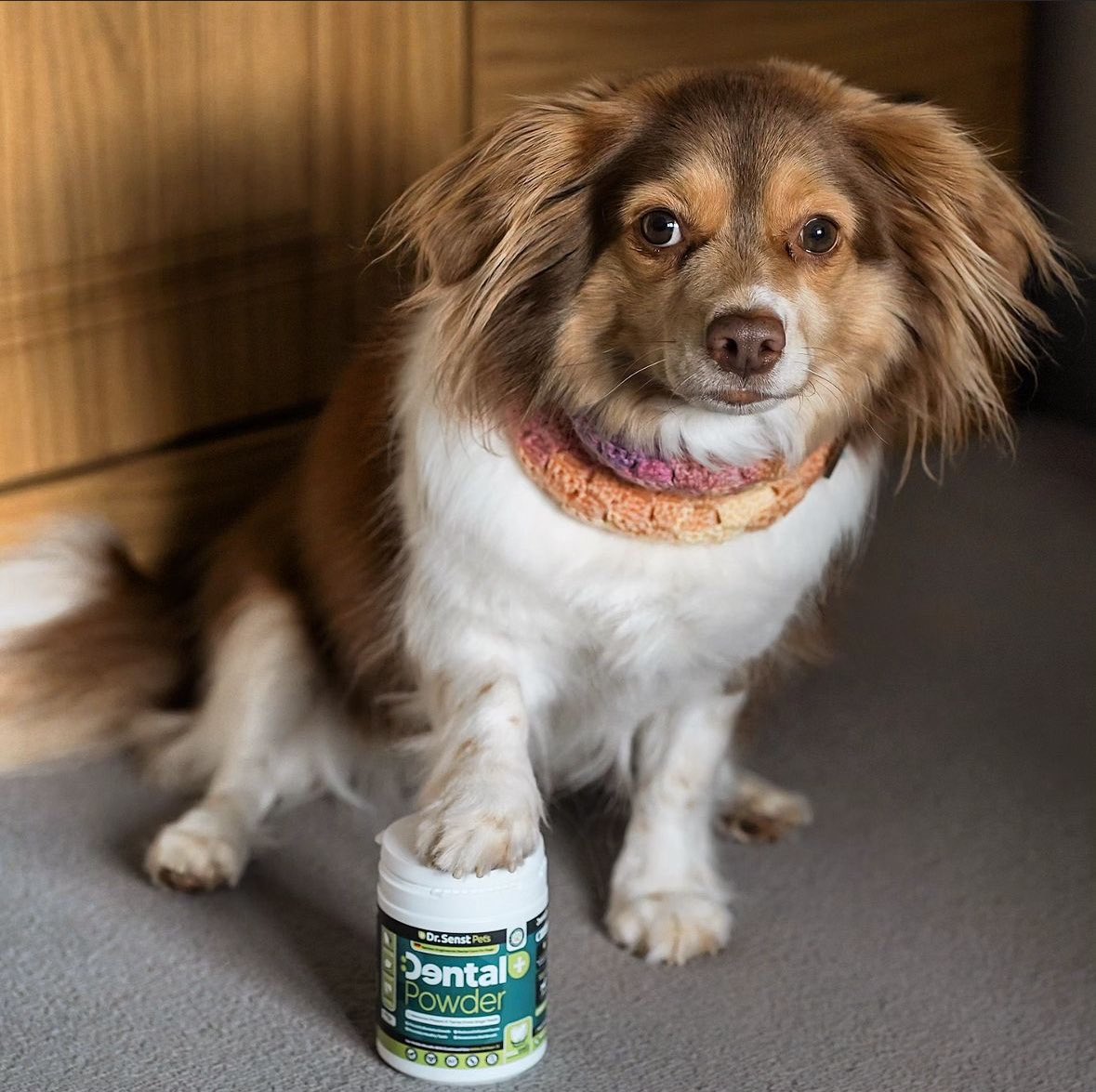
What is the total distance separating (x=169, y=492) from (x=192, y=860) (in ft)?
2.31

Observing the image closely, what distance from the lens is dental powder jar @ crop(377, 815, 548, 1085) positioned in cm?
137

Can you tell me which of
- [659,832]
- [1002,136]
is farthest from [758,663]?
[1002,136]

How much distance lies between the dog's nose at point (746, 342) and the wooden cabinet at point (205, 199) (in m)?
0.99

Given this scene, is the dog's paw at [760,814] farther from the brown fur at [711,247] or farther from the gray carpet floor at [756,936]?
the brown fur at [711,247]

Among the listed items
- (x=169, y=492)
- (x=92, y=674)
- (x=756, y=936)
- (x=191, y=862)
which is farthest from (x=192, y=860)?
(x=169, y=492)

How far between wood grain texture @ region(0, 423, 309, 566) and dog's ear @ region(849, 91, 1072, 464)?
0.98 metres

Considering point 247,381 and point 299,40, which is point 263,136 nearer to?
point 299,40

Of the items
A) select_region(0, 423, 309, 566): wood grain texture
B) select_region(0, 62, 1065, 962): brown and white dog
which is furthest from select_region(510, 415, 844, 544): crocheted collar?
select_region(0, 423, 309, 566): wood grain texture

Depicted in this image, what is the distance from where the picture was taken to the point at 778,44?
8.89 feet

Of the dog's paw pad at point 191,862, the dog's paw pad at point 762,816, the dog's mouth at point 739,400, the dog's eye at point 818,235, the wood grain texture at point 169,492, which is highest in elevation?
the dog's eye at point 818,235

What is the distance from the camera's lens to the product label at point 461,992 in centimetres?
138

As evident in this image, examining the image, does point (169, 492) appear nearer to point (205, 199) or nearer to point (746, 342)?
point (205, 199)

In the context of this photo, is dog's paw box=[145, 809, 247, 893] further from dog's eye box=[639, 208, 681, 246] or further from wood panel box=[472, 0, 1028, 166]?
wood panel box=[472, 0, 1028, 166]

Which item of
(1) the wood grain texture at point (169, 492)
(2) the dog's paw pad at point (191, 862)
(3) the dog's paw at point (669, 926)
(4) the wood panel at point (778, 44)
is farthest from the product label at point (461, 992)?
(4) the wood panel at point (778, 44)
